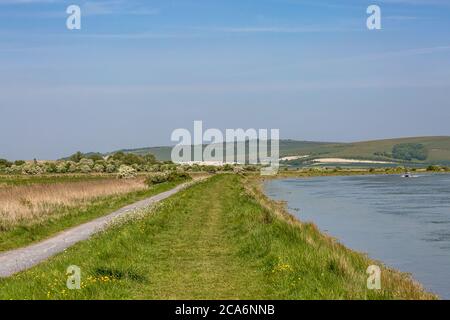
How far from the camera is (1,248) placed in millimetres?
19641

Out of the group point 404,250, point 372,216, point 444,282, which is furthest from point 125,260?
point 372,216

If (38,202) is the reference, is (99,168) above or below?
below

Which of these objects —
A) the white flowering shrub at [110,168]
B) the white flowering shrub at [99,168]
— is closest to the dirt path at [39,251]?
the white flowering shrub at [99,168]

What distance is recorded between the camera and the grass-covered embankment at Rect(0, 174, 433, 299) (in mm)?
11594

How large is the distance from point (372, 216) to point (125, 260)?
25.1 meters

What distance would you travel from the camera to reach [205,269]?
1473 cm

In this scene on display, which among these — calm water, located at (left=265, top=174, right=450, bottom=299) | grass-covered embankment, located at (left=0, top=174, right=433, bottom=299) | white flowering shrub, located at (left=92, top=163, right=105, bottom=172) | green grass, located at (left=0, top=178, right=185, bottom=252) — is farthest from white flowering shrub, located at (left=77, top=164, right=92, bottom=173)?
grass-covered embankment, located at (left=0, top=174, right=433, bottom=299)

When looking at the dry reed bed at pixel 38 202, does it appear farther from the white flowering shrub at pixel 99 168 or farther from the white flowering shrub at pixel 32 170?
the white flowering shrub at pixel 99 168

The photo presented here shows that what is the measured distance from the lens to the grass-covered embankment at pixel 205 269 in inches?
456

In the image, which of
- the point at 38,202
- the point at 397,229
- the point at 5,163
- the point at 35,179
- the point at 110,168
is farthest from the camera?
the point at 5,163

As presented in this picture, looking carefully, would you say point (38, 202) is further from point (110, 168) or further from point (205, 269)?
point (110, 168)
